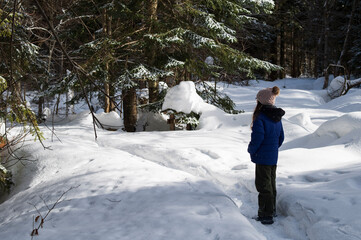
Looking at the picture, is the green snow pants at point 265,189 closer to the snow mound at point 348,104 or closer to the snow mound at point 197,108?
the snow mound at point 197,108

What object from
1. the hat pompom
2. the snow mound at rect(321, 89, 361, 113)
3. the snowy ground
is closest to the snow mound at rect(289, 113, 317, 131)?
the snowy ground

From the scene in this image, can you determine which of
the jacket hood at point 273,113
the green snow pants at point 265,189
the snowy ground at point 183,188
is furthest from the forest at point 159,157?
the jacket hood at point 273,113

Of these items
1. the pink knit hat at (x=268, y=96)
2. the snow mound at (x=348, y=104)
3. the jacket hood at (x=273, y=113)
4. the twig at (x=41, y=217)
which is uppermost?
the pink knit hat at (x=268, y=96)

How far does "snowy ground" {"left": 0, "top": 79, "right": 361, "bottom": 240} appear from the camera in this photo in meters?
3.52

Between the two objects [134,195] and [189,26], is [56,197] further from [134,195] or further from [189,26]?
[189,26]

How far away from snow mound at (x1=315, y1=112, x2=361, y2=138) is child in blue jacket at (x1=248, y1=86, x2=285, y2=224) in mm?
3475

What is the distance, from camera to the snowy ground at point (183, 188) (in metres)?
3.52

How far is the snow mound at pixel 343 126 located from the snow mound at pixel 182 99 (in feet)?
11.2

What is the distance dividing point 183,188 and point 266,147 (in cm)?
142

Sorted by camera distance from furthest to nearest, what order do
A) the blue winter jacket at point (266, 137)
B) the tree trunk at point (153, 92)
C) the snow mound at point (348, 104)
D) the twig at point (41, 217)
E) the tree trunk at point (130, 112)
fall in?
the snow mound at point (348, 104), the tree trunk at point (130, 112), the tree trunk at point (153, 92), the blue winter jacket at point (266, 137), the twig at point (41, 217)

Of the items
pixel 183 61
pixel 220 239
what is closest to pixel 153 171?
pixel 220 239

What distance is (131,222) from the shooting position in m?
3.72

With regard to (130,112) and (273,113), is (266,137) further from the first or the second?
(130,112)

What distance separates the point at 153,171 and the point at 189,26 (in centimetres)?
541
